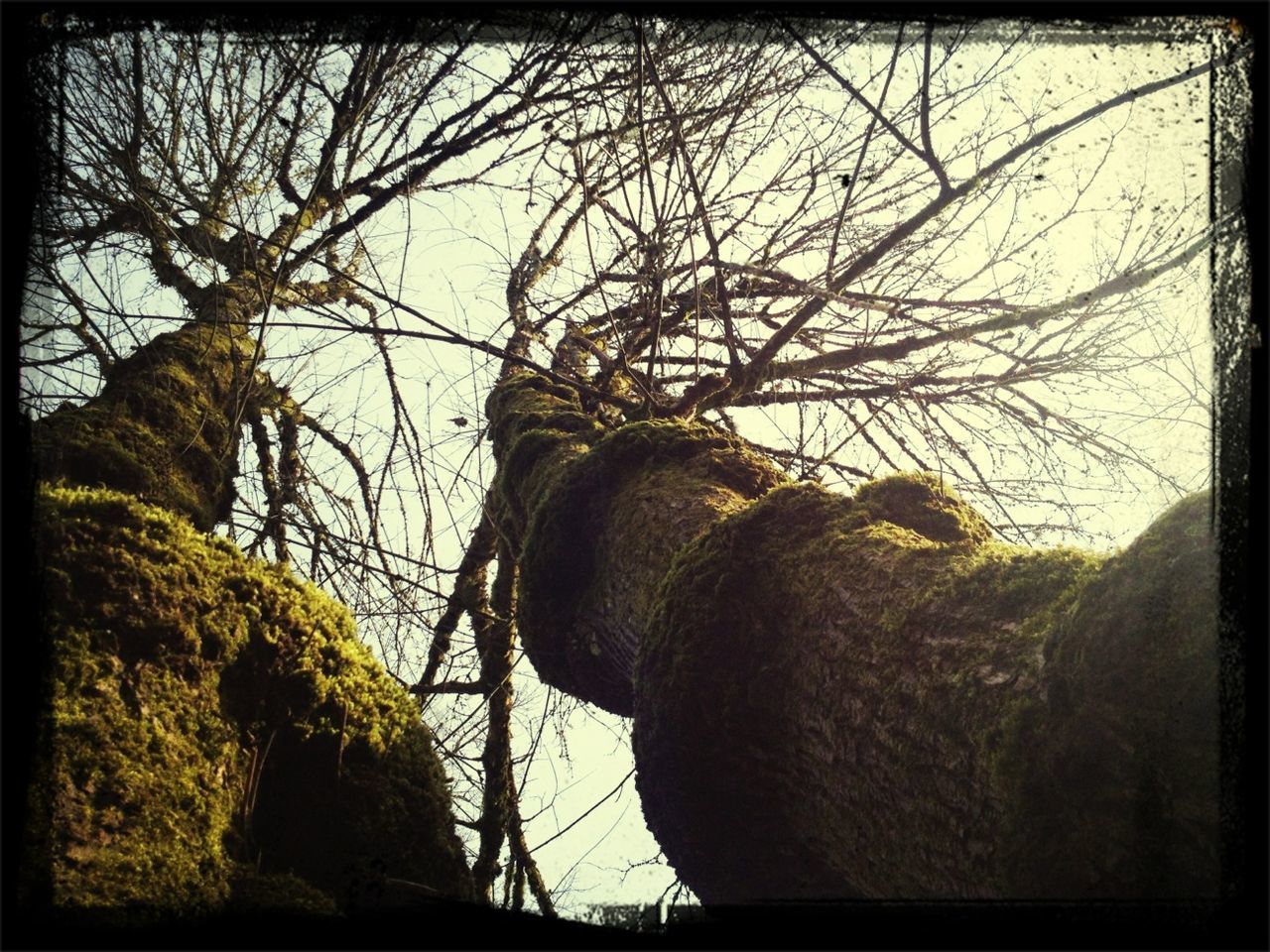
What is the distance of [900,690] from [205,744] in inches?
46.8

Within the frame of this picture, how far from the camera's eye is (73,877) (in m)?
1.05

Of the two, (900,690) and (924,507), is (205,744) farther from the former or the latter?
(924,507)

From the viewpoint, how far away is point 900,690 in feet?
3.92

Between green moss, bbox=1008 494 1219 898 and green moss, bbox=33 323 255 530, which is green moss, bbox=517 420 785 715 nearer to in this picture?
green moss, bbox=33 323 255 530

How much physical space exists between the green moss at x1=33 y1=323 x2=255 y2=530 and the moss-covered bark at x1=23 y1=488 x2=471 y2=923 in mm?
566

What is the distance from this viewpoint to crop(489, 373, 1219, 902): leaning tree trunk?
0.88 meters

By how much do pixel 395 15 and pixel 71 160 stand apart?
0.92m

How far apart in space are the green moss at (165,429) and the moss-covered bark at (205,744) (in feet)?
1.86

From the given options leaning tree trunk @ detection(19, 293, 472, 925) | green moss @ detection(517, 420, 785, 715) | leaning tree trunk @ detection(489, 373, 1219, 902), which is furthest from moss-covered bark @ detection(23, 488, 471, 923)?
green moss @ detection(517, 420, 785, 715)

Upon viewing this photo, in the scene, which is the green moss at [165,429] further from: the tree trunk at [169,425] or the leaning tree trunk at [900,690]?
the leaning tree trunk at [900,690]

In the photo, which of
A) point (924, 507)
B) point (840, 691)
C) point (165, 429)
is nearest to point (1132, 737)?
point (840, 691)

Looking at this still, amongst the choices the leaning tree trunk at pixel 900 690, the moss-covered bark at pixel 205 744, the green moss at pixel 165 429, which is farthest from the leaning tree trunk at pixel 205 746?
the leaning tree trunk at pixel 900 690

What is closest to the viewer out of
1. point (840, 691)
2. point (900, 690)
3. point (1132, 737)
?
point (1132, 737)

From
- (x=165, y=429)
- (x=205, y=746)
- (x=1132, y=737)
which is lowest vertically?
(x=205, y=746)
